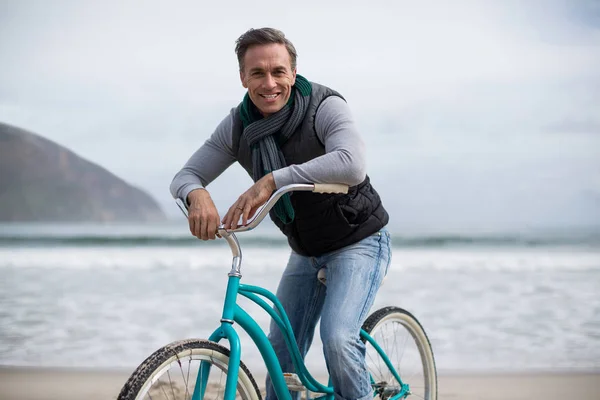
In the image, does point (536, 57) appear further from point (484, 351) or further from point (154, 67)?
point (484, 351)

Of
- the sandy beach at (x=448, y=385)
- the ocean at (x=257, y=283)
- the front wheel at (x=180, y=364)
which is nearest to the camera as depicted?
the front wheel at (x=180, y=364)

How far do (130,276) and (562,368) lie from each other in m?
8.10

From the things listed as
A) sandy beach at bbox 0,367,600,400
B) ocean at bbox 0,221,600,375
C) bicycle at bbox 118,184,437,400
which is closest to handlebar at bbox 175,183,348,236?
bicycle at bbox 118,184,437,400

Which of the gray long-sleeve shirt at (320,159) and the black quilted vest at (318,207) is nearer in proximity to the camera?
the gray long-sleeve shirt at (320,159)

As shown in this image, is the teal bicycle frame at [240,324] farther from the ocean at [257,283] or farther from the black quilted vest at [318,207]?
the ocean at [257,283]

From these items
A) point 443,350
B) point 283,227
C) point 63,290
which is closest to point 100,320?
point 63,290

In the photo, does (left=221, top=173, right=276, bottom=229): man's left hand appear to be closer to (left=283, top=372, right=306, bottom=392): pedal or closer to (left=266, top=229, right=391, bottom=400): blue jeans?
(left=266, top=229, right=391, bottom=400): blue jeans

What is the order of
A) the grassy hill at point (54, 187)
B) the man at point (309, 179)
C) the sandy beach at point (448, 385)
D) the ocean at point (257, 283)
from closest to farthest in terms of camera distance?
1. the man at point (309, 179)
2. the sandy beach at point (448, 385)
3. the ocean at point (257, 283)
4. the grassy hill at point (54, 187)

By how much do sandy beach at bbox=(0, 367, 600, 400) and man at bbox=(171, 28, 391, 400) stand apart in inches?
84.8

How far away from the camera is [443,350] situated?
5875 mm

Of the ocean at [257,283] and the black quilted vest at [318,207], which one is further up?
the black quilted vest at [318,207]

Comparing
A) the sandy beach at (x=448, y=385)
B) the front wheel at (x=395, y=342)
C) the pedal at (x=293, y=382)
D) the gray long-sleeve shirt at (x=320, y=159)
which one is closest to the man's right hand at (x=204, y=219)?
the gray long-sleeve shirt at (x=320, y=159)

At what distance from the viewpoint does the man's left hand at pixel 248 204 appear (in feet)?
6.72

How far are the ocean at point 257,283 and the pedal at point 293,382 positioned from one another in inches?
101
